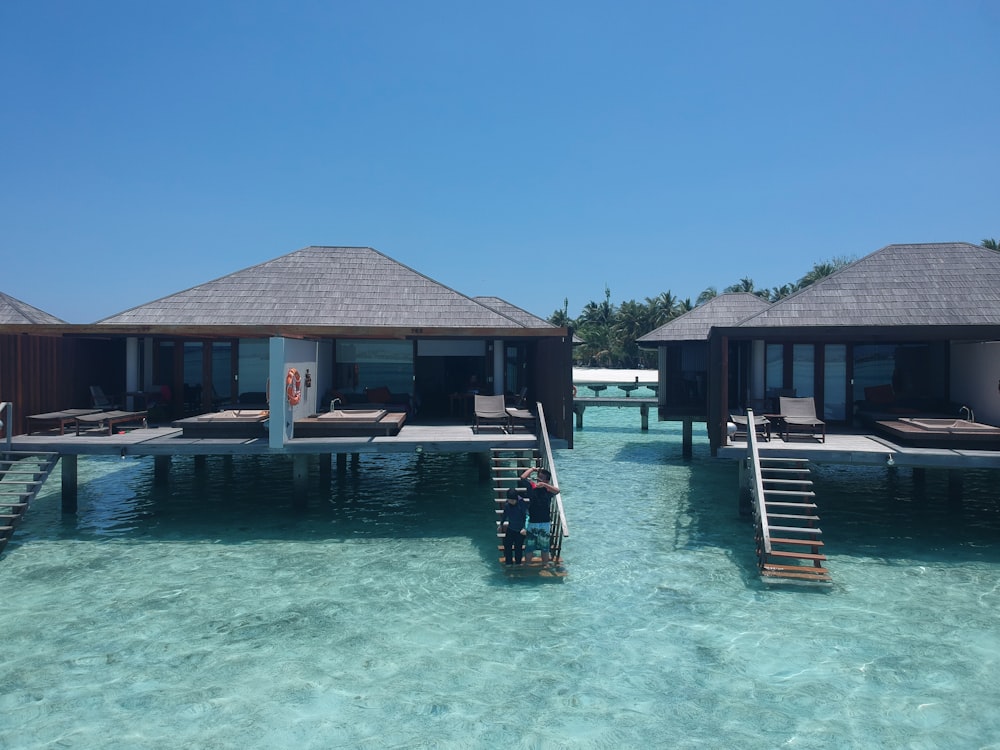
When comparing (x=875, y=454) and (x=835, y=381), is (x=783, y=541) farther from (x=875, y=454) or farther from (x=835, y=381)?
(x=835, y=381)

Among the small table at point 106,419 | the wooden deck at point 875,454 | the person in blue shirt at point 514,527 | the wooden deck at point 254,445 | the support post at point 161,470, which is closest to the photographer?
the person in blue shirt at point 514,527

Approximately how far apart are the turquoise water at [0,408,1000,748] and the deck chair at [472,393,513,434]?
7.09 ft

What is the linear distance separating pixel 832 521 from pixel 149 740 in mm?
13810

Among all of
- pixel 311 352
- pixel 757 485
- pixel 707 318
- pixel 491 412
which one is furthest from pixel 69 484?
pixel 707 318

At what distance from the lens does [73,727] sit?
6.93 meters

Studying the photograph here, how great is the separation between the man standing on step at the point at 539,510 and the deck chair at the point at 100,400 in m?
11.9

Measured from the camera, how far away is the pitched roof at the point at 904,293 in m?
15.8

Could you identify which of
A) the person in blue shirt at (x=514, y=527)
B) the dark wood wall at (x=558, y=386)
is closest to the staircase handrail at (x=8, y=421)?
the person in blue shirt at (x=514, y=527)

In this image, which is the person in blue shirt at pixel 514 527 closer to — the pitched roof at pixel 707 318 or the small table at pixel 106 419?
the small table at pixel 106 419

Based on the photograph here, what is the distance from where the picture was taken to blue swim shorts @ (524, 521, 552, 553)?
37.4 ft

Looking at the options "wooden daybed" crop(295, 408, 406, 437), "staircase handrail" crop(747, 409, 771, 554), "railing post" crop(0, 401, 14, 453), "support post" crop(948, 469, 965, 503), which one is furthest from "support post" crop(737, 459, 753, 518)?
"railing post" crop(0, 401, 14, 453)

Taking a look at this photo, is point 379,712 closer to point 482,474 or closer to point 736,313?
point 482,474

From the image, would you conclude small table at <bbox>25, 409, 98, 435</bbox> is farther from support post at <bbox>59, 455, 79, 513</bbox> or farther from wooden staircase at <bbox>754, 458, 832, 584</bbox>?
wooden staircase at <bbox>754, 458, 832, 584</bbox>

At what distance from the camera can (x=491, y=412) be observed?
624 inches
